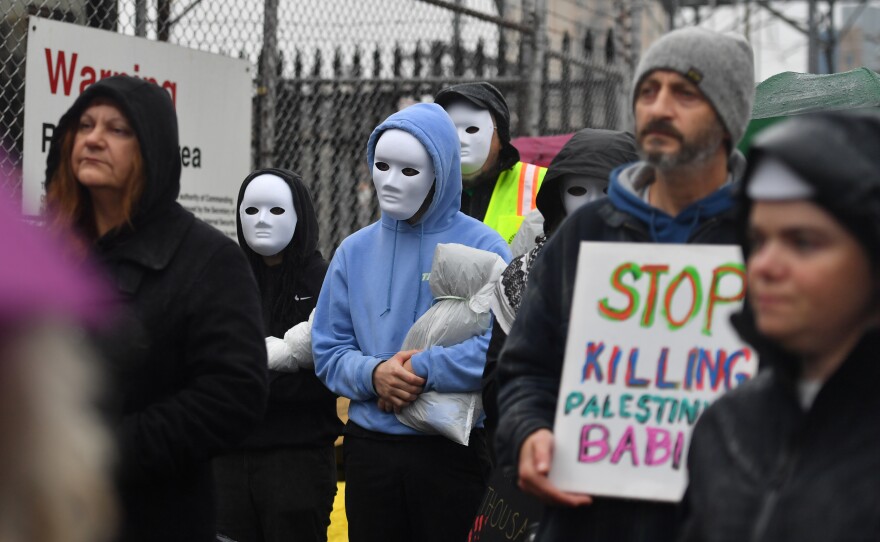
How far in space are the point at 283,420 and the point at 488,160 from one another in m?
1.73

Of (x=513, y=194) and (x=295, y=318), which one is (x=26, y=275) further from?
(x=513, y=194)

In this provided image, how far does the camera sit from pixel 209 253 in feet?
10.1

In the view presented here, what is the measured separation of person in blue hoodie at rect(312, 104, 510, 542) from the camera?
14.8 feet

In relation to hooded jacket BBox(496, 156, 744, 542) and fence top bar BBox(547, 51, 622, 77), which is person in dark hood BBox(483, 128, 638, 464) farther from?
fence top bar BBox(547, 51, 622, 77)

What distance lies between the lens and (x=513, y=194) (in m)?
6.11

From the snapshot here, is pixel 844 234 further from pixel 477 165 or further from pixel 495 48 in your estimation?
pixel 495 48

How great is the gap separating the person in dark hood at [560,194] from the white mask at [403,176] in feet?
1.98

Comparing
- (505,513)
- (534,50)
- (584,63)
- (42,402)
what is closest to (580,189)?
(505,513)

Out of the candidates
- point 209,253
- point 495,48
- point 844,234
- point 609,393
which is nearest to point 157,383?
point 209,253

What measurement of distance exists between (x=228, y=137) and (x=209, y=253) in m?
3.35

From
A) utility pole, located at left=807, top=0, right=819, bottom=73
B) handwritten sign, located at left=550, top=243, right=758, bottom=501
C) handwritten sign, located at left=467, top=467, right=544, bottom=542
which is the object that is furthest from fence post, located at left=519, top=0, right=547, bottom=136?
A: utility pole, located at left=807, top=0, right=819, bottom=73

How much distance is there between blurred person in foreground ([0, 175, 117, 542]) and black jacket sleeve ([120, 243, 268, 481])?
4.09 feet

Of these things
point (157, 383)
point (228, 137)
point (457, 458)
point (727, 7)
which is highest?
point (727, 7)

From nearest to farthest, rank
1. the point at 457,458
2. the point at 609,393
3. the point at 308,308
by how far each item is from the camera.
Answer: the point at 609,393
the point at 457,458
the point at 308,308
